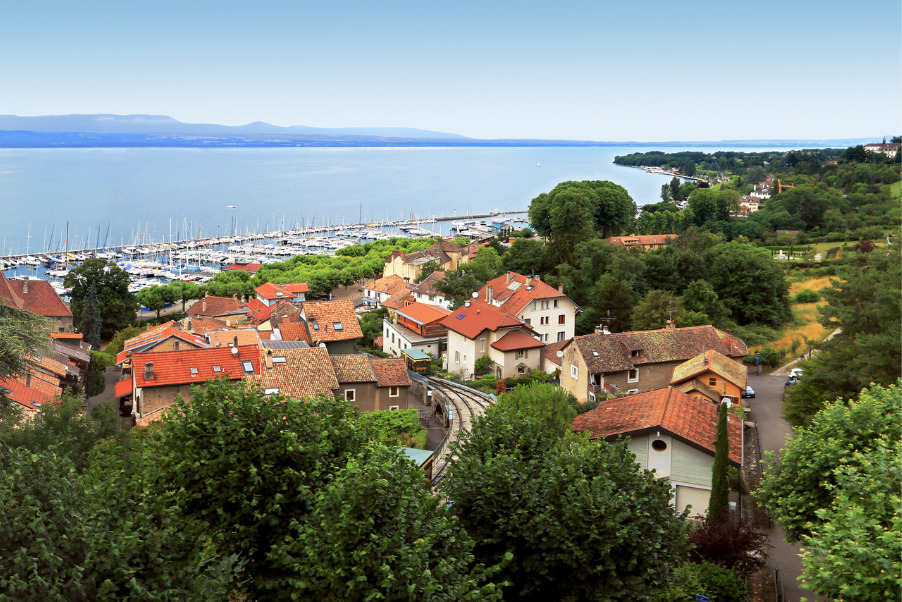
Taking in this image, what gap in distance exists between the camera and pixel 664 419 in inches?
843

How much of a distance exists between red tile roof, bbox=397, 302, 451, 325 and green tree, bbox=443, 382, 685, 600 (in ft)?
104

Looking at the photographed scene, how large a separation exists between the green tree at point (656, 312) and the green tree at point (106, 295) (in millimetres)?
34287

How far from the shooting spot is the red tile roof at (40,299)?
4391 centimetres

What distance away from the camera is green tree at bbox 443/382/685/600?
11906 millimetres

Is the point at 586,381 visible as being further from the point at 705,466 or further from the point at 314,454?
the point at 314,454

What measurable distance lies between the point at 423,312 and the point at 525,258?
15135 millimetres

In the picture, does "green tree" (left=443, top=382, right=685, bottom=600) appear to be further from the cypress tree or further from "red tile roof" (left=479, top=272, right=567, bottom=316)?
"red tile roof" (left=479, top=272, right=567, bottom=316)

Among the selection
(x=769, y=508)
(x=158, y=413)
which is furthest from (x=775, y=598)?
(x=158, y=413)

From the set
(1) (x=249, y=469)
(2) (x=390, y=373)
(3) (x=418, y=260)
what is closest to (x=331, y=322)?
(2) (x=390, y=373)

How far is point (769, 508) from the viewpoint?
16641 mm

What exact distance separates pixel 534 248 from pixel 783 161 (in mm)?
113005

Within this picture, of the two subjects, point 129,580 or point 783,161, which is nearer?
point 129,580

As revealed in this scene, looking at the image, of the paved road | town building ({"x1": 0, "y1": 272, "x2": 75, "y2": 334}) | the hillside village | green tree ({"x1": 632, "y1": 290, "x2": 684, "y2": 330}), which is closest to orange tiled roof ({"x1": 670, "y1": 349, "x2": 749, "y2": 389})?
the hillside village

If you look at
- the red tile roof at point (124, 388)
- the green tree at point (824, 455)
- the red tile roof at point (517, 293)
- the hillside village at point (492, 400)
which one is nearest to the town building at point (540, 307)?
the red tile roof at point (517, 293)
